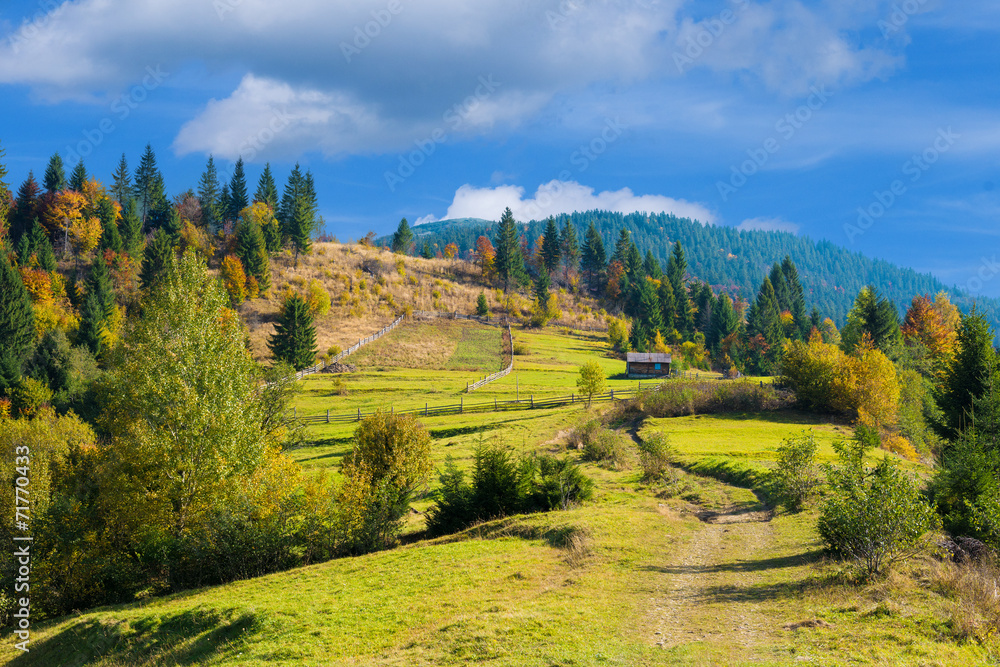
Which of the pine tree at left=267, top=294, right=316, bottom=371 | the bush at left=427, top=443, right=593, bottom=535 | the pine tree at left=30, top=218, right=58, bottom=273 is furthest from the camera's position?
the pine tree at left=30, top=218, right=58, bottom=273

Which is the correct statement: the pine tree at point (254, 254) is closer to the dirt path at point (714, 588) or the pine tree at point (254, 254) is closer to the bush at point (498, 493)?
the bush at point (498, 493)

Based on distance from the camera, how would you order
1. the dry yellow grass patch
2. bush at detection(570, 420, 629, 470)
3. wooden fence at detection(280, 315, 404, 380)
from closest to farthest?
bush at detection(570, 420, 629, 470)
wooden fence at detection(280, 315, 404, 380)
the dry yellow grass patch

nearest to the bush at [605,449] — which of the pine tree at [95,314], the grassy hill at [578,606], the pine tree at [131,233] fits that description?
the grassy hill at [578,606]

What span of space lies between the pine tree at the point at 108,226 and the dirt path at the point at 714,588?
115084mm

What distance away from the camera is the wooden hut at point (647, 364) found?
309 feet

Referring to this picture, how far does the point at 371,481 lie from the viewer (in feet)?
88.0

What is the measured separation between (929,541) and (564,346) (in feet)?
310

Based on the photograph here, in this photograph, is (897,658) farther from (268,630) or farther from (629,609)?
(268,630)

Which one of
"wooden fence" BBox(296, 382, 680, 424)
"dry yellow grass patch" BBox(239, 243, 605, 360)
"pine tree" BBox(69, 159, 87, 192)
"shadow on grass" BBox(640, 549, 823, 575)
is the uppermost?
"pine tree" BBox(69, 159, 87, 192)

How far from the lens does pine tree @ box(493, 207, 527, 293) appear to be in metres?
140

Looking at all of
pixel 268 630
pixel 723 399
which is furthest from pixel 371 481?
pixel 723 399

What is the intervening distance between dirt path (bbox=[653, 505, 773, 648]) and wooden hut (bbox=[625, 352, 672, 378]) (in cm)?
7049

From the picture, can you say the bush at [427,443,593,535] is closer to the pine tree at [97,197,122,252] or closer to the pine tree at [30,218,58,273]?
the pine tree at [30,218,58,273]

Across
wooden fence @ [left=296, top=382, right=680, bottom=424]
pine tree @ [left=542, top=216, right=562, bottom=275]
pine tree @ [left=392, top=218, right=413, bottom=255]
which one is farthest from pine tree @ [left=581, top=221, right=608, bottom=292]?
wooden fence @ [left=296, top=382, right=680, bottom=424]
